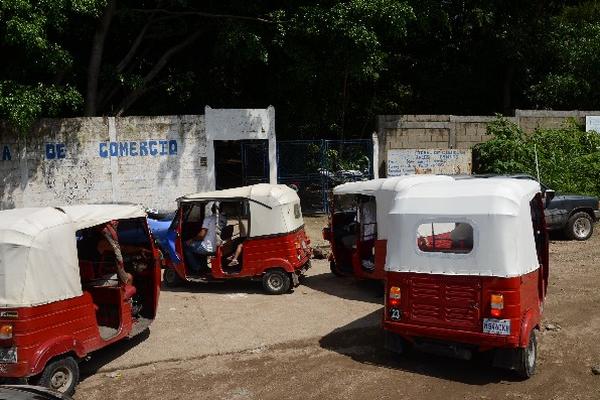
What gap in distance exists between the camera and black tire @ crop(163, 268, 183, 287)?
1155 centimetres

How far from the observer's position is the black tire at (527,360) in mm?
6734

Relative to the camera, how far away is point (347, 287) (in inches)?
444

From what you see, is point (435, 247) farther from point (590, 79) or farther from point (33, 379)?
point (590, 79)

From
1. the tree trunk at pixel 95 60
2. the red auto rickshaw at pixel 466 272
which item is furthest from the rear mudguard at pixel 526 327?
the tree trunk at pixel 95 60

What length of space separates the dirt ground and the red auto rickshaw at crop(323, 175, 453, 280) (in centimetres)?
57

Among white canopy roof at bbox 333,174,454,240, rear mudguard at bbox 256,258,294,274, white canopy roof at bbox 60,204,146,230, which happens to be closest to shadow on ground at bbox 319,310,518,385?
white canopy roof at bbox 333,174,454,240

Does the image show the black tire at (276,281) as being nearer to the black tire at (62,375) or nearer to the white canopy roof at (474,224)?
the white canopy roof at (474,224)

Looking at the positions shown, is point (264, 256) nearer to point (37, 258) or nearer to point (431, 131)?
point (37, 258)

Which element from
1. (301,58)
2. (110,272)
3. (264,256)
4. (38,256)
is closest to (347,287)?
(264,256)

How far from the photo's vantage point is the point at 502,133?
19672 millimetres

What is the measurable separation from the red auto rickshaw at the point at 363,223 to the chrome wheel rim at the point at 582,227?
654 centimetres

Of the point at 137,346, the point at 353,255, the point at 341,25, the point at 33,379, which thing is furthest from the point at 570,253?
the point at 33,379

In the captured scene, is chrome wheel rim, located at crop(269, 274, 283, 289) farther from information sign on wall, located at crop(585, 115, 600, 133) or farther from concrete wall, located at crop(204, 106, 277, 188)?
information sign on wall, located at crop(585, 115, 600, 133)

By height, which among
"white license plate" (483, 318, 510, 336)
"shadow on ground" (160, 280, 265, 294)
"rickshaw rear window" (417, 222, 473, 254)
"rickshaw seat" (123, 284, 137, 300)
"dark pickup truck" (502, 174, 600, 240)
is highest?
"rickshaw rear window" (417, 222, 473, 254)
